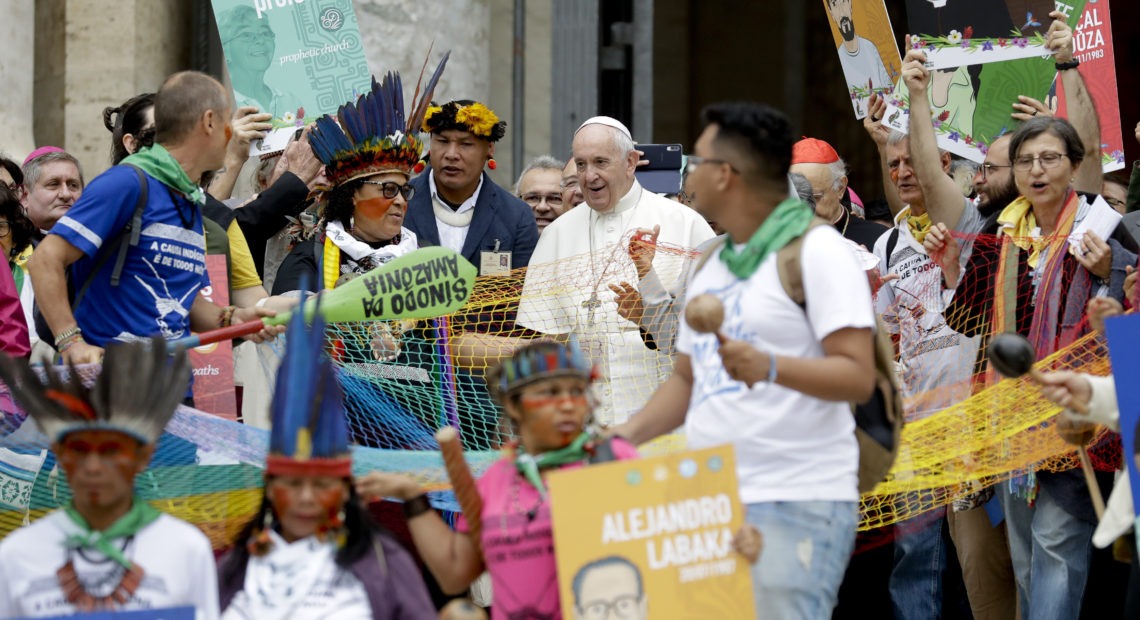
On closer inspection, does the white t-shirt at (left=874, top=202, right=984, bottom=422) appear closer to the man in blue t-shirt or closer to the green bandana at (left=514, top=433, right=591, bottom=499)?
the green bandana at (left=514, top=433, right=591, bottom=499)

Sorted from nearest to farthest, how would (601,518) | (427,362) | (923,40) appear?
(601,518), (427,362), (923,40)

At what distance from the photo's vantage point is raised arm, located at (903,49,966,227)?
6.86m

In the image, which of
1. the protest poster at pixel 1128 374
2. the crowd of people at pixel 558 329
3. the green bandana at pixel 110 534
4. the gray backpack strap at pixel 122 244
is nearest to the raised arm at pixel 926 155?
the crowd of people at pixel 558 329

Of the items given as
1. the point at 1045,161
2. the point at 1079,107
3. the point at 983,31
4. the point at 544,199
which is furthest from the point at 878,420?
the point at 544,199

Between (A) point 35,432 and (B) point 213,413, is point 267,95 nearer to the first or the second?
(B) point 213,413

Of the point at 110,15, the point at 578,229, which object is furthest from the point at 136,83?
the point at 578,229

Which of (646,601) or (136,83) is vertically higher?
(136,83)

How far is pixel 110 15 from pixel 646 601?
22.0 feet

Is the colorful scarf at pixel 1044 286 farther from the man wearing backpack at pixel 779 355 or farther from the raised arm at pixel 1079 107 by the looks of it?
the man wearing backpack at pixel 779 355

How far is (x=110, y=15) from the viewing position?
9922mm

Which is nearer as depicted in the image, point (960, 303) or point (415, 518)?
point (415, 518)

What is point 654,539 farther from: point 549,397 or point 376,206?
point 376,206

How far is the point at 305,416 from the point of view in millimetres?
4328

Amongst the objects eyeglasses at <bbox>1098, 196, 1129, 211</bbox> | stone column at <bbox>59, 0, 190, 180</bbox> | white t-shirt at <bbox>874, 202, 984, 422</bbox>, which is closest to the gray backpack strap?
white t-shirt at <bbox>874, 202, 984, 422</bbox>
